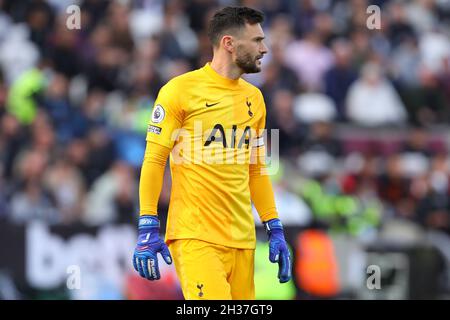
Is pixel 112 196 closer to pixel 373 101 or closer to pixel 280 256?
pixel 373 101

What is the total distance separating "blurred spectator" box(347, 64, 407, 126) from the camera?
16156 mm

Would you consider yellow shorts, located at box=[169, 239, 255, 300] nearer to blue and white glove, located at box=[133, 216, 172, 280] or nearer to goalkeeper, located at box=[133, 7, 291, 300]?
goalkeeper, located at box=[133, 7, 291, 300]

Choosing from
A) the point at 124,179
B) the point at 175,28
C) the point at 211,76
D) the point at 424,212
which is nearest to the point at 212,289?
the point at 211,76

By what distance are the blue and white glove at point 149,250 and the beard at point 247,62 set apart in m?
1.15

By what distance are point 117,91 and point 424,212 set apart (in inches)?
171

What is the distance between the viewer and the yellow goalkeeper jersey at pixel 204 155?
726 centimetres

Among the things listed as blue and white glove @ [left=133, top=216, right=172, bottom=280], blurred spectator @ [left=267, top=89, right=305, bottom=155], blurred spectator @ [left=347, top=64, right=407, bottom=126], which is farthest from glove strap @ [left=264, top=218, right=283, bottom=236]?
blurred spectator @ [left=347, top=64, right=407, bottom=126]

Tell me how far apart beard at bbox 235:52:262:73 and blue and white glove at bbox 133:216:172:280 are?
1.15 m

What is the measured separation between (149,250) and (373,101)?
9.74 meters

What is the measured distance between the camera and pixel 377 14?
17.6 metres

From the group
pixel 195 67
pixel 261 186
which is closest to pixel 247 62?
pixel 261 186

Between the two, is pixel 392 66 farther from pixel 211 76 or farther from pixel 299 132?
pixel 211 76

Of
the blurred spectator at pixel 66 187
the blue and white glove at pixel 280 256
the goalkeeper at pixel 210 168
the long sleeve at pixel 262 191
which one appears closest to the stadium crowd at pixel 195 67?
the blurred spectator at pixel 66 187

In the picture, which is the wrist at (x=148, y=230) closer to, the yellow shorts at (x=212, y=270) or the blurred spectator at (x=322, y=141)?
the yellow shorts at (x=212, y=270)
